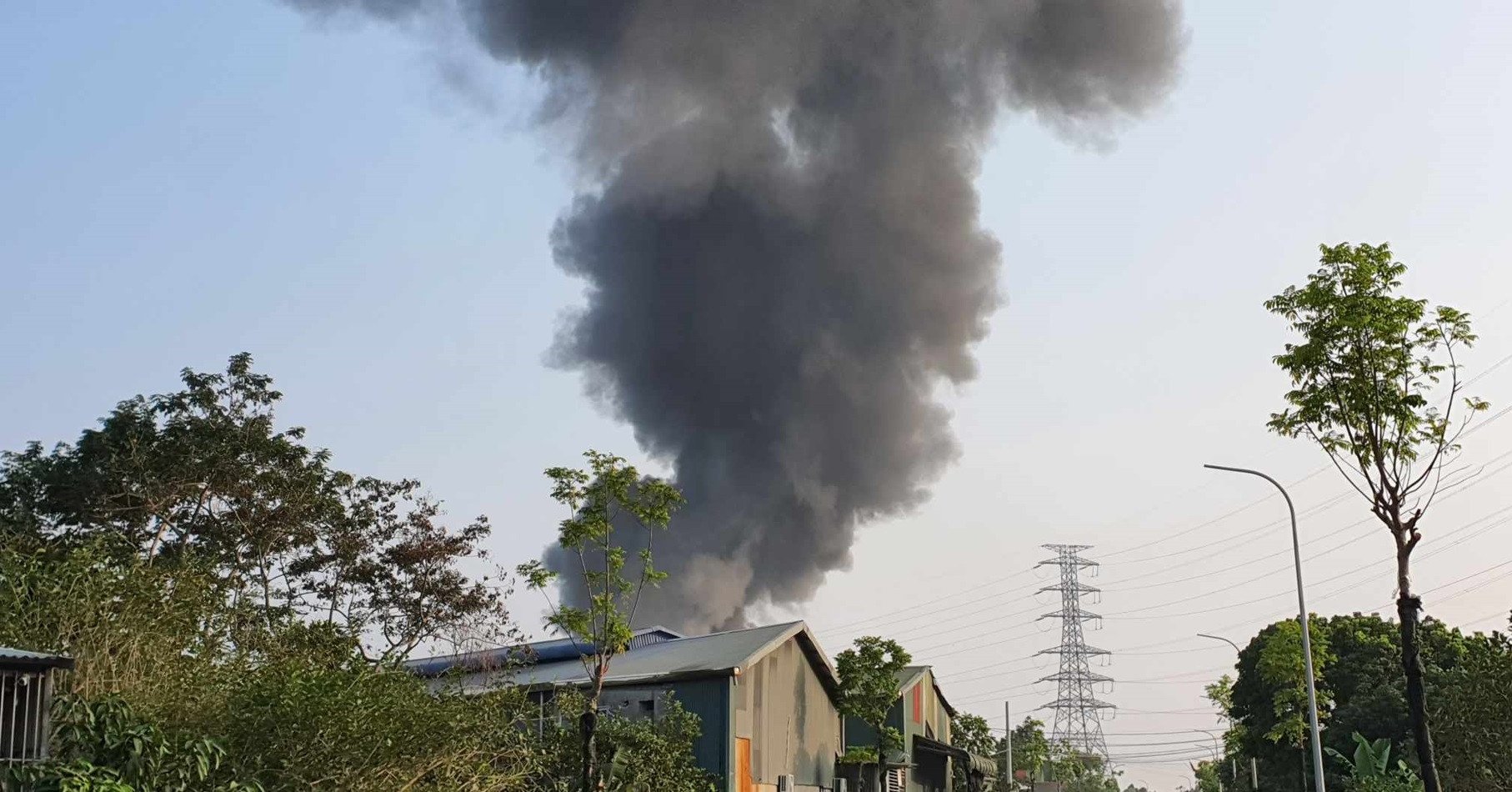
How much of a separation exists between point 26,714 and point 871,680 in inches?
1186

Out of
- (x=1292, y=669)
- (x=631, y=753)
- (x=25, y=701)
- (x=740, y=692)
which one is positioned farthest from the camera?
(x=1292, y=669)

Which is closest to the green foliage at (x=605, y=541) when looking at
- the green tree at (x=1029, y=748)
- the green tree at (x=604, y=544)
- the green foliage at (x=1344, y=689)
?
the green tree at (x=604, y=544)

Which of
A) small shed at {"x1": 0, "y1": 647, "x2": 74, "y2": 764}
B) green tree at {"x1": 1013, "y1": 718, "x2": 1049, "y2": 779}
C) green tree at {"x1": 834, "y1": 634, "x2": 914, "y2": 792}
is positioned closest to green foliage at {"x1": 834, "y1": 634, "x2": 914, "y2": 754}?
green tree at {"x1": 834, "y1": 634, "x2": 914, "y2": 792}

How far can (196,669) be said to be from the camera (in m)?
20.5

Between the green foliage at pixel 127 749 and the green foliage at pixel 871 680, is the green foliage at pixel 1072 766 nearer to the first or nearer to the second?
the green foliage at pixel 871 680

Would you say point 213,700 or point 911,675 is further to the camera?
point 911,675

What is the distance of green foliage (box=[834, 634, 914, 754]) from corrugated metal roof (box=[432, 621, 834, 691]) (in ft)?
2.17

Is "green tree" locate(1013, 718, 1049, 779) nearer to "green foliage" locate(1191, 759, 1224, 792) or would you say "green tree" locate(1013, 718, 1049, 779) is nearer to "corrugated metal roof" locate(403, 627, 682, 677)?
"green foliage" locate(1191, 759, 1224, 792)

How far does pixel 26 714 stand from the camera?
644 inches

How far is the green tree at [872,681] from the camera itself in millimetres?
43031

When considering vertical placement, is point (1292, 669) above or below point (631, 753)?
above

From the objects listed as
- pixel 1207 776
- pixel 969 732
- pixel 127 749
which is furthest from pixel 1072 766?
pixel 127 749

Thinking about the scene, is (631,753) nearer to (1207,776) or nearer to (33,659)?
(33,659)

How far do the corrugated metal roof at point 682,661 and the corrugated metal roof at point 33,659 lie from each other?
19531mm
